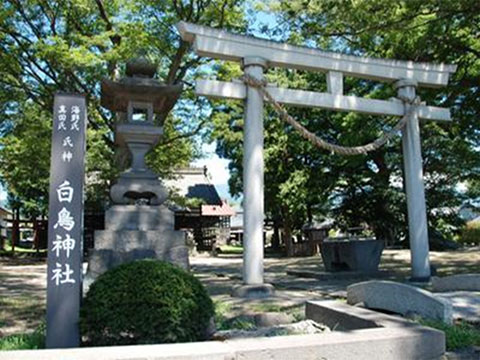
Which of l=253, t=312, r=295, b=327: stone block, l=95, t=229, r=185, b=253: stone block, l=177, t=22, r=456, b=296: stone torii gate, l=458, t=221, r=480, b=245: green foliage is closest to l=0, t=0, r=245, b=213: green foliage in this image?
l=177, t=22, r=456, b=296: stone torii gate

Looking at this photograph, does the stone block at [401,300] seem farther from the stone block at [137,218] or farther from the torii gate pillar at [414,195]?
the torii gate pillar at [414,195]

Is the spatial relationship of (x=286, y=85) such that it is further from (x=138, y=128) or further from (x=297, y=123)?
(x=138, y=128)

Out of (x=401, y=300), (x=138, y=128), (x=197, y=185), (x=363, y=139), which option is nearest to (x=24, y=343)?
(x=138, y=128)

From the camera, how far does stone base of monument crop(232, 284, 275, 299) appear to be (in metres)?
7.57

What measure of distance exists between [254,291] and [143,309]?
4.15 m

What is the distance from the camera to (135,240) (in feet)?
20.6

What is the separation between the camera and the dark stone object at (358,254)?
11.6 metres

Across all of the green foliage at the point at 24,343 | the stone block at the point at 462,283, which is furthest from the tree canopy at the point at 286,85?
the green foliage at the point at 24,343

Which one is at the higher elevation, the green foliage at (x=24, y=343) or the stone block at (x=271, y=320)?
the green foliage at (x=24, y=343)

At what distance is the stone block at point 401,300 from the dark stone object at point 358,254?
6027mm

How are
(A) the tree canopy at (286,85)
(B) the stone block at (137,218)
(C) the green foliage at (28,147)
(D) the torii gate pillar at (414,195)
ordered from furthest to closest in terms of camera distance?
1. (C) the green foliage at (28,147)
2. (A) the tree canopy at (286,85)
3. (D) the torii gate pillar at (414,195)
4. (B) the stone block at (137,218)

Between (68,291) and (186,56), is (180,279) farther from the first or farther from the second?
(186,56)

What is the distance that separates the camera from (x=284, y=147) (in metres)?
21.4

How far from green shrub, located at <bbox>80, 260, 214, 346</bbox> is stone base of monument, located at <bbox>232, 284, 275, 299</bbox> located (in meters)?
3.67
